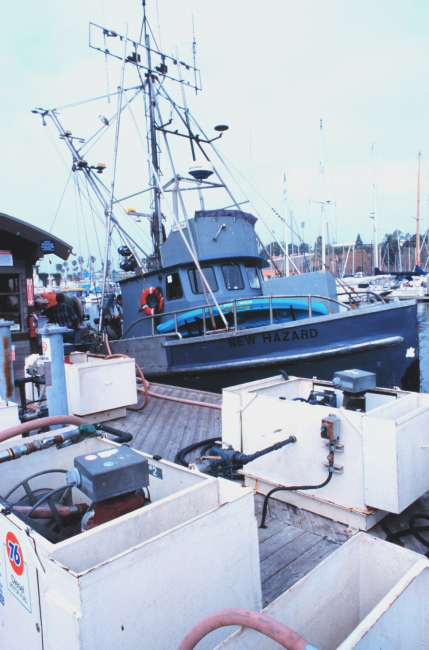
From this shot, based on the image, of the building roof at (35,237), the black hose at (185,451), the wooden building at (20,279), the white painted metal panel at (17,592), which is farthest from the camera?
the wooden building at (20,279)

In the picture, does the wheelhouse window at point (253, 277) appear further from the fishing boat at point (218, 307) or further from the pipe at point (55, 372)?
the pipe at point (55, 372)

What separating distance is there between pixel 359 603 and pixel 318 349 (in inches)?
227

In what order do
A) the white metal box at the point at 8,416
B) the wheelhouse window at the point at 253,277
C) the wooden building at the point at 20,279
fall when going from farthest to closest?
the wheelhouse window at the point at 253,277 → the wooden building at the point at 20,279 → the white metal box at the point at 8,416

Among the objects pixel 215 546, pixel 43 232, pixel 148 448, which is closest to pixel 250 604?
pixel 215 546

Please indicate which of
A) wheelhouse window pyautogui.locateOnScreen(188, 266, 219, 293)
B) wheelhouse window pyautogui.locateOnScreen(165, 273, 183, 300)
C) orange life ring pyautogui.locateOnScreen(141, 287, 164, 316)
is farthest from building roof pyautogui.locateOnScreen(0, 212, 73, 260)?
wheelhouse window pyautogui.locateOnScreen(188, 266, 219, 293)

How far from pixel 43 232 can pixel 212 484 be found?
7165 mm

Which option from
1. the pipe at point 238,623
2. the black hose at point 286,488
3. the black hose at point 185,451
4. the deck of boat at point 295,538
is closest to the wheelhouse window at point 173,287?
the deck of boat at point 295,538

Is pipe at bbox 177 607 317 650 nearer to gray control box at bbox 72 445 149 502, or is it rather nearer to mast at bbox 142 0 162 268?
gray control box at bbox 72 445 149 502

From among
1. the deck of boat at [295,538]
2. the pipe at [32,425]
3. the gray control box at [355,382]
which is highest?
the pipe at [32,425]

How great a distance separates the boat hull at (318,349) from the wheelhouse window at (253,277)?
2685 millimetres

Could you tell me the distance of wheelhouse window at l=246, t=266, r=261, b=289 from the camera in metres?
10.3

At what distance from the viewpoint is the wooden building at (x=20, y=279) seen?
7.92m

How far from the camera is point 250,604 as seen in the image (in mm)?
1831

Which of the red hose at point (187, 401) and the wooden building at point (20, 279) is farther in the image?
the wooden building at point (20, 279)
